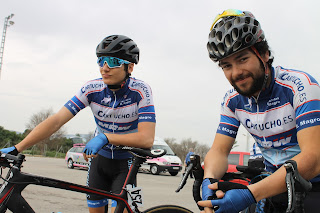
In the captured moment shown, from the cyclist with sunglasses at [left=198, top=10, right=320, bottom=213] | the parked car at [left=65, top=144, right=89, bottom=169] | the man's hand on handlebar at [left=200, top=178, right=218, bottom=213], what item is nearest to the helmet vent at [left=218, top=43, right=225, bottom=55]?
the cyclist with sunglasses at [left=198, top=10, right=320, bottom=213]

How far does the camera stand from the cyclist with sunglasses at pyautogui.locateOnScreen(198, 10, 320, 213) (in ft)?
5.91

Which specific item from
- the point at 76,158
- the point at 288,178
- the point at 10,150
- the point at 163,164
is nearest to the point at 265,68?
the point at 288,178

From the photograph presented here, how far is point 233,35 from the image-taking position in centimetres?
201

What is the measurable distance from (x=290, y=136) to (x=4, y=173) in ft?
6.80

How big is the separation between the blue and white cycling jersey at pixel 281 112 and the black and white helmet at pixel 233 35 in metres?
0.32

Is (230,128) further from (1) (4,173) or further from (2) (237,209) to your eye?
(1) (4,173)

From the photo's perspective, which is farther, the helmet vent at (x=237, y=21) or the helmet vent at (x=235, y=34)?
the helmet vent at (x=237, y=21)

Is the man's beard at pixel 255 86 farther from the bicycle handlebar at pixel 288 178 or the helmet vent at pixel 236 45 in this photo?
the bicycle handlebar at pixel 288 178

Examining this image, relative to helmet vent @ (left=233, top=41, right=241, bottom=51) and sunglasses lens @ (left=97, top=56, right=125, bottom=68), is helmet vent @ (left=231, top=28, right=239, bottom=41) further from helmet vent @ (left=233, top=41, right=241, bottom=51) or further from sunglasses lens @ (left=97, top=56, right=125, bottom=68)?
sunglasses lens @ (left=97, top=56, right=125, bottom=68)

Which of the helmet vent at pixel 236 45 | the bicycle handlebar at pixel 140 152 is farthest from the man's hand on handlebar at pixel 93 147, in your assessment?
the helmet vent at pixel 236 45

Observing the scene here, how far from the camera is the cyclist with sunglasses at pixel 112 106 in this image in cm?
316

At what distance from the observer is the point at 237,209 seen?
5.20ft

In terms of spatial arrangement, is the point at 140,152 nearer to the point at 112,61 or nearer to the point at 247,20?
the point at 112,61

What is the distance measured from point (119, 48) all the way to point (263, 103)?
1647mm
